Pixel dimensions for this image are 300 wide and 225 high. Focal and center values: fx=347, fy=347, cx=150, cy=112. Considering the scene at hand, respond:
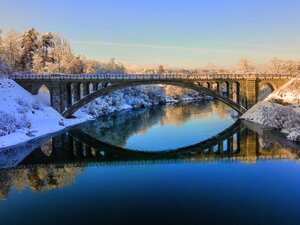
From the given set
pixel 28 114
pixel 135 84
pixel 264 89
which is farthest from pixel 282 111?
pixel 28 114

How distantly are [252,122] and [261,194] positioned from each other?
4143 centimetres

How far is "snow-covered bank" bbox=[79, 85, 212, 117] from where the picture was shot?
3652 inches

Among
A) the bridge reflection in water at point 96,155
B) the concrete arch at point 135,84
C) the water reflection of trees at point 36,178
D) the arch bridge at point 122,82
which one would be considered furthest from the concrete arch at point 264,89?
the water reflection of trees at point 36,178

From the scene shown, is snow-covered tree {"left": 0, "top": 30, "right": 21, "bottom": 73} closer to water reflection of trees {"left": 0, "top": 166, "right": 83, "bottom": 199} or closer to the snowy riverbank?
the snowy riverbank

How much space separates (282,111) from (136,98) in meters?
75.5

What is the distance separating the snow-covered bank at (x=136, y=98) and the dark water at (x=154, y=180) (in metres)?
33.9

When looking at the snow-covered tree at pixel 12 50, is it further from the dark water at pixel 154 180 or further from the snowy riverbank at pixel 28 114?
the dark water at pixel 154 180

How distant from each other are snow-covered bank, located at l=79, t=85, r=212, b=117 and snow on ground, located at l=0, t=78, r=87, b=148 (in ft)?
39.2

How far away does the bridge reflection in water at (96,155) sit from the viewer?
34.1m

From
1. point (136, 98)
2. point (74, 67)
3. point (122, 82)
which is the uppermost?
point (74, 67)

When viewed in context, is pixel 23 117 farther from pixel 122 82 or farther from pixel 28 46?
pixel 28 46

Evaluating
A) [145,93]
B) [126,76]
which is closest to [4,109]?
[126,76]

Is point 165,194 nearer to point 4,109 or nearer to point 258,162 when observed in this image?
point 258,162

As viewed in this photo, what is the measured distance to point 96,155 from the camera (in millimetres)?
46031
